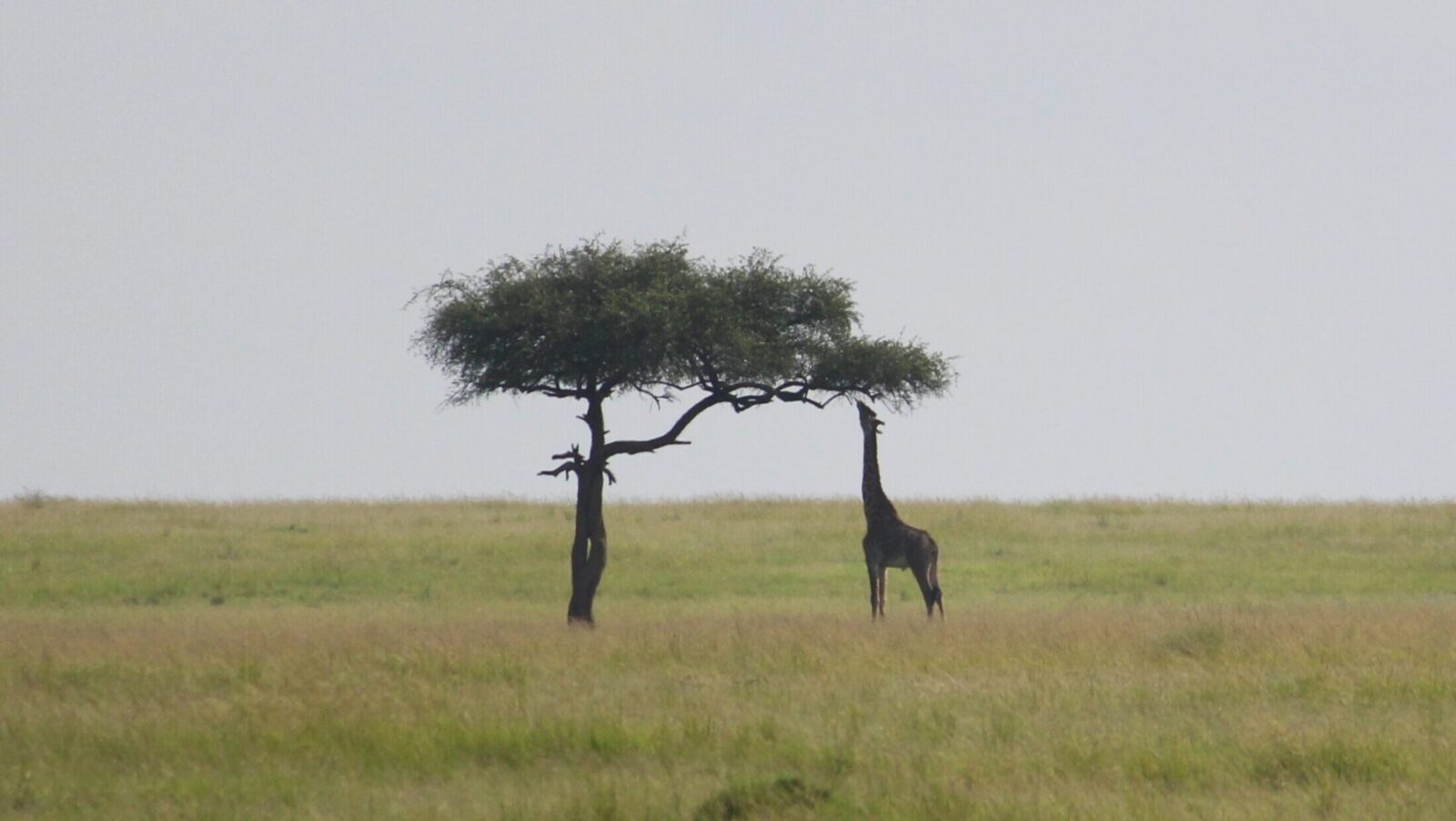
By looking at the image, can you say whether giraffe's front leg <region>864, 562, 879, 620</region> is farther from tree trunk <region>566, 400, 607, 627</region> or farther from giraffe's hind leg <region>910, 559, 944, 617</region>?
tree trunk <region>566, 400, 607, 627</region>

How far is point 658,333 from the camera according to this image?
23469 mm

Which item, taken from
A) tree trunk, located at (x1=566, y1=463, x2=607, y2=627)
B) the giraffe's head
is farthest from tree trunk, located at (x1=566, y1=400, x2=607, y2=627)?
the giraffe's head

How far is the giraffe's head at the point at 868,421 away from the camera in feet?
78.1

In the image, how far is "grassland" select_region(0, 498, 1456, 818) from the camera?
10375mm

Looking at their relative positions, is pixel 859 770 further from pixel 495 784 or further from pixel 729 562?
pixel 729 562

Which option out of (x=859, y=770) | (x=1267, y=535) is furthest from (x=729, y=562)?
(x=859, y=770)

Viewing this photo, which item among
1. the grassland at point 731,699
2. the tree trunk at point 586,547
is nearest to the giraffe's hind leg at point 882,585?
the grassland at point 731,699

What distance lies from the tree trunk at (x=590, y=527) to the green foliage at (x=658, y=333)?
68 centimetres

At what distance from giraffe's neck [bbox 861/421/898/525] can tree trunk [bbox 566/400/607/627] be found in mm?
3915

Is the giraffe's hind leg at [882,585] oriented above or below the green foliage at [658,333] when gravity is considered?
below

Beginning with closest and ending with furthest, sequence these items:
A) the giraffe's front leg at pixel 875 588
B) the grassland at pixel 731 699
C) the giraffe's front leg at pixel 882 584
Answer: the grassland at pixel 731 699 → the giraffe's front leg at pixel 875 588 → the giraffe's front leg at pixel 882 584

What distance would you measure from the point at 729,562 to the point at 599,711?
2029 cm

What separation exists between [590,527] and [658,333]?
3.20 meters

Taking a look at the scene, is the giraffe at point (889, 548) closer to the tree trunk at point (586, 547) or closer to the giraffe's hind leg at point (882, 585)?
the giraffe's hind leg at point (882, 585)
